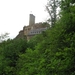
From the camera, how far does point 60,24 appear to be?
834 centimetres

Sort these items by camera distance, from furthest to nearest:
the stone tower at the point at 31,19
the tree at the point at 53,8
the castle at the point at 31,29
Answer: the castle at the point at 31,29
the stone tower at the point at 31,19
the tree at the point at 53,8

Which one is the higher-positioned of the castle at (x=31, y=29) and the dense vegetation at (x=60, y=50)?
the castle at (x=31, y=29)

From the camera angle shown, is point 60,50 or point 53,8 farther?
point 53,8

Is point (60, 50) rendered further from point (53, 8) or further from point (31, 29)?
point (31, 29)

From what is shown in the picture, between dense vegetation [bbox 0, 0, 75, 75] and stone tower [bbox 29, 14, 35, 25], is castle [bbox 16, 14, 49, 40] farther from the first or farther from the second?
dense vegetation [bbox 0, 0, 75, 75]

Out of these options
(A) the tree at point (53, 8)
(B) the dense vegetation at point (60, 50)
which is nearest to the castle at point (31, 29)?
(A) the tree at point (53, 8)

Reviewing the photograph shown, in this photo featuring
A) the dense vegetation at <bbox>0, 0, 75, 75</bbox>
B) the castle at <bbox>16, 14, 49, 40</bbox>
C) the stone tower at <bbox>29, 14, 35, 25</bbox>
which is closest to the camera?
the dense vegetation at <bbox>0, 0, 75, 75</bbox>

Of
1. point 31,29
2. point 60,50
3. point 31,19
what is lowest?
point 60,50

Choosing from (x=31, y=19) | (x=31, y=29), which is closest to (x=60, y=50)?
(x=31, y=19)

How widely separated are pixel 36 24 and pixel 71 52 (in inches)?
2079

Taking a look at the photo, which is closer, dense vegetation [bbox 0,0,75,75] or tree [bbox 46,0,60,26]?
dense vegetation [bbox 0,0,75,75]

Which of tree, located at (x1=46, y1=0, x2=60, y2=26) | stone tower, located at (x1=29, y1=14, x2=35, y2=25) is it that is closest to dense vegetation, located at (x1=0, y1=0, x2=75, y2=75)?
tree, located at (x1=46, y1=0, x2=60, y2=26)

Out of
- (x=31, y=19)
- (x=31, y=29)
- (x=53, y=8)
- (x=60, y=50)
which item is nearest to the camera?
(x=60, y=50)

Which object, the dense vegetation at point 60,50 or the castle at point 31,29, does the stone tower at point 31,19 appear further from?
the dense vegetation at point 60,50
